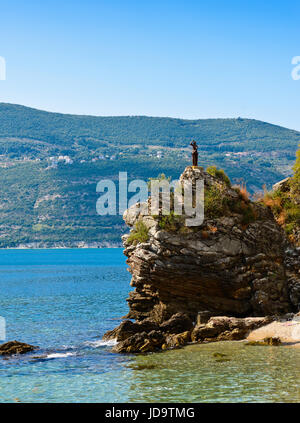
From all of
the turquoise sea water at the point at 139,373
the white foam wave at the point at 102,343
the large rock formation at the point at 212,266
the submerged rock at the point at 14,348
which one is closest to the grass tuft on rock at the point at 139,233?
the large rock formation at the point at 212,266

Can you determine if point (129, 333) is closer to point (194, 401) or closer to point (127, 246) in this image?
point (127, 246)

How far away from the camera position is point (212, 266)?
1248 inches

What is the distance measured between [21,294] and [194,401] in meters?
52.9

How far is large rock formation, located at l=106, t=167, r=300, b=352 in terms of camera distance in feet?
104

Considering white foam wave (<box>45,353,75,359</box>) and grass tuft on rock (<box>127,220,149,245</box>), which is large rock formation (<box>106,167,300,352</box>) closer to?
grass tuft on rock (<box>127,220,149,245</box>)

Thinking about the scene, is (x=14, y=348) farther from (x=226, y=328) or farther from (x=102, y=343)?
(x=226, y=328)

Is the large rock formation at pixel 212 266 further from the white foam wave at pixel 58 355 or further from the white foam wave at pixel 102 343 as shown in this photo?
the white foam wave at pixel 58 355

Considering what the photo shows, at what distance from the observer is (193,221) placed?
106 feet

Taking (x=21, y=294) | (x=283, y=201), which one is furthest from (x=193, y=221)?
(x=21, y=294)

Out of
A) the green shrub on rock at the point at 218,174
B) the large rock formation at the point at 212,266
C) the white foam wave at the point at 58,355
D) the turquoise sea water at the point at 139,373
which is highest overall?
the green shrub on rock at the point at 218,174

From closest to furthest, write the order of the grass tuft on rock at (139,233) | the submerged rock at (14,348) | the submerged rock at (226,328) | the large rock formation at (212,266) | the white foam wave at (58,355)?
the white foam wave at (58,355) < the submerged rock at (14,348) < the submerged rock at (226,328) < the large rock formation at (212,266) < the grass tuft on rock at (139,233)

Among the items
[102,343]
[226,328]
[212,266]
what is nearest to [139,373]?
[226,328]

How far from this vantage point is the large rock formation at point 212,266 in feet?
104

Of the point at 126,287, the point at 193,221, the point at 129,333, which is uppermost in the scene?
the point at 193,221
